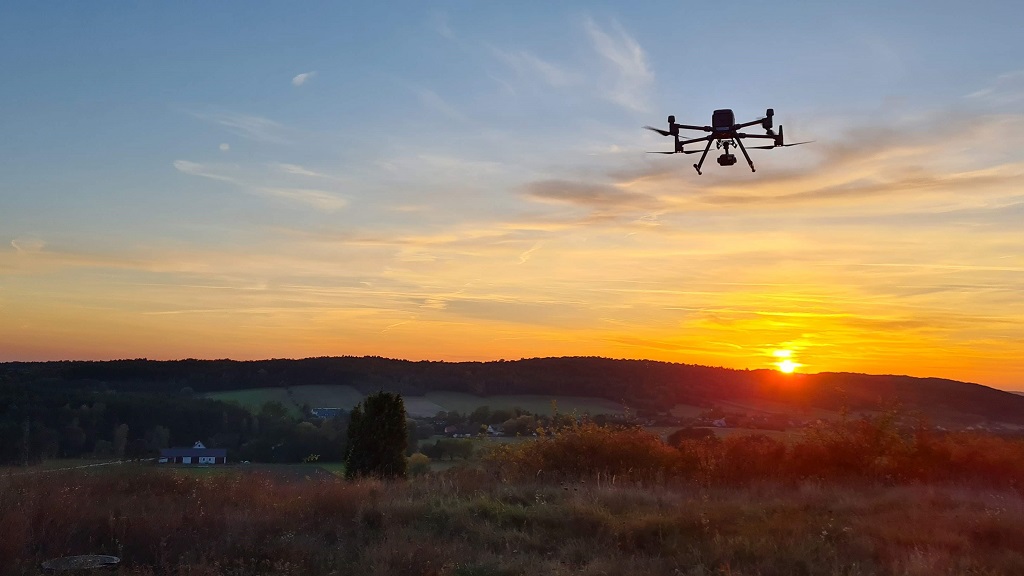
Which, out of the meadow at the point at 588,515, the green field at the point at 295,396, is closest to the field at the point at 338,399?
the green field at the point at 295,396

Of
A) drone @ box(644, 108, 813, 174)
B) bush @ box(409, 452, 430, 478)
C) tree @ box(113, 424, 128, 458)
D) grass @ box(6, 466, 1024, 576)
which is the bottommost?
bush @ box(409, 452, 430, 478)

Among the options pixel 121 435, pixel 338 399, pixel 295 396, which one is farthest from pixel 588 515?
pixel 295 396

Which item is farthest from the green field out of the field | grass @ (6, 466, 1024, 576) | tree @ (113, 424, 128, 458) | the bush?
grass @ (6, 466, 1024, 576)

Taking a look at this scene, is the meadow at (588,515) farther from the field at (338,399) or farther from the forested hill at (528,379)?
the field at (338,399)

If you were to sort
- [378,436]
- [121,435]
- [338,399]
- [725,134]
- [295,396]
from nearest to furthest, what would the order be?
1. [725,134]
2. [378,436]
3. [121,435]
4. [338,399]
5. [295,396]

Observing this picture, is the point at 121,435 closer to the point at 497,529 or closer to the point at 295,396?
the point at 295,396

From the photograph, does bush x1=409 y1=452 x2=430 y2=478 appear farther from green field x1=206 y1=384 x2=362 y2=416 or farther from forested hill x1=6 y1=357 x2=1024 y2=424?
green field x1=206 y1=384 x2=362 y2=416
